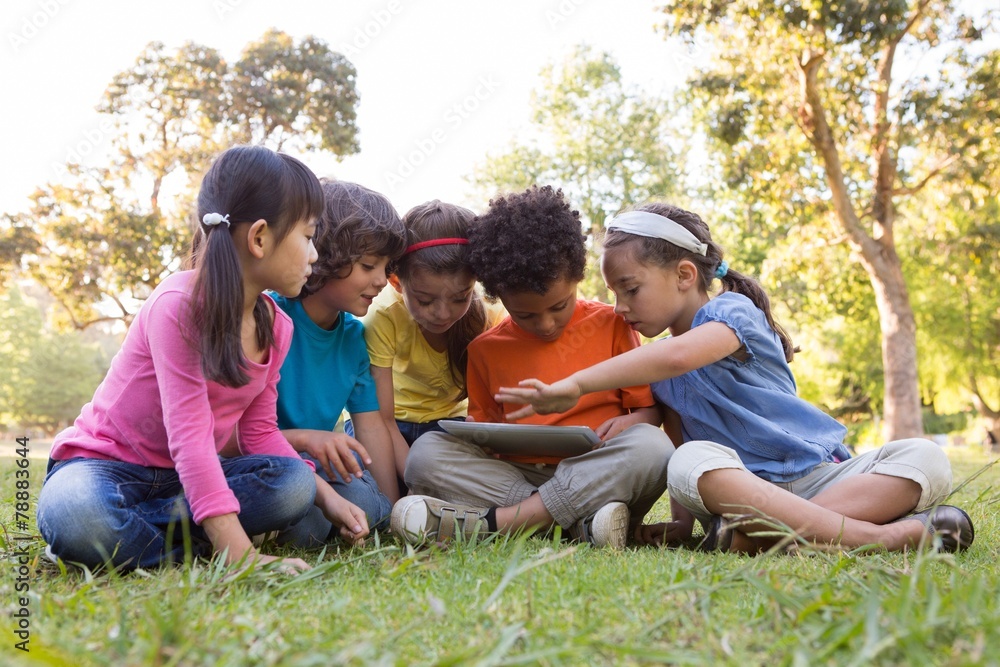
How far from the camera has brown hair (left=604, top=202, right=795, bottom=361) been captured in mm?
3094

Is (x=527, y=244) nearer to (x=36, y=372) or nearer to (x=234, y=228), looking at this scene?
(x=234, y=228)

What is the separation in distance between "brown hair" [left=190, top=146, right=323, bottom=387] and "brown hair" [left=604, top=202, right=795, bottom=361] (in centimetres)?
Answer: 120

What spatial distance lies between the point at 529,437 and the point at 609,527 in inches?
16.0

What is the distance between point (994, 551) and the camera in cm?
241

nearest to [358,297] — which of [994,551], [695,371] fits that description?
[695,371]

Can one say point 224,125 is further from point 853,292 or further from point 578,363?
point 578,363

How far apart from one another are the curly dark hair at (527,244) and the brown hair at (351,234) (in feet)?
1.04

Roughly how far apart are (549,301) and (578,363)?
0.31 metres

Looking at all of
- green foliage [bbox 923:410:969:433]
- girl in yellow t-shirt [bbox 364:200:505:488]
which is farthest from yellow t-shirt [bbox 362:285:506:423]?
green foliage [bbox 923:410:969:433]

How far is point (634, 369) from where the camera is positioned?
268 centimetres

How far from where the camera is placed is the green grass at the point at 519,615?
122cm

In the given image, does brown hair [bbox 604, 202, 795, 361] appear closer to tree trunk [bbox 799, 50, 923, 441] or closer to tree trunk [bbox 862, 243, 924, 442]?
tree trunk [bbox 799, 50, 923, 441]

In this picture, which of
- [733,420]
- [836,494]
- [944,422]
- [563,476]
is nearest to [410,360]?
[563,476]

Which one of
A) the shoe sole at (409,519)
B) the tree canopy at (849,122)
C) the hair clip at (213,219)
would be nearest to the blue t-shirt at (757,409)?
the shoe sole at (409,519)
